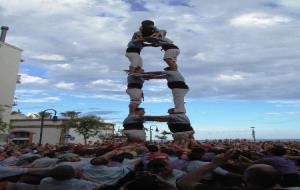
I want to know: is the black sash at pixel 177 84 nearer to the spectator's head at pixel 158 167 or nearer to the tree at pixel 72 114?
the spectator's head at pixel 158 167

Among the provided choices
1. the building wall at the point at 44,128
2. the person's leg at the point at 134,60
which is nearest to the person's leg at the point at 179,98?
the person's leg at the point at 134,60

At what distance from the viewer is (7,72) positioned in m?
55.6

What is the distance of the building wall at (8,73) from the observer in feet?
→ 178

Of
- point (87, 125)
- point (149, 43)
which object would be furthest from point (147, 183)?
point (87, 125)

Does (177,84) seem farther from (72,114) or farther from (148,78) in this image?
(72,114)

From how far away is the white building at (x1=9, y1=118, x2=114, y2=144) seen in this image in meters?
62.0

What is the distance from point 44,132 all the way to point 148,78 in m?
48.9

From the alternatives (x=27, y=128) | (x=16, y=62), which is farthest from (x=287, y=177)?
(x=27, y=128)

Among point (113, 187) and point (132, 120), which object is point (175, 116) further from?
point (113, 187)

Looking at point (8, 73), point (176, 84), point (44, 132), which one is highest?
point (8, 73)

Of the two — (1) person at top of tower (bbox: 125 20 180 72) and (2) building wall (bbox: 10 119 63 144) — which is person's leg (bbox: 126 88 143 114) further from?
(2) building wall (bbox: 10 119 63 144)

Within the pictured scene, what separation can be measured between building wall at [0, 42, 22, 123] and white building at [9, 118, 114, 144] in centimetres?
858

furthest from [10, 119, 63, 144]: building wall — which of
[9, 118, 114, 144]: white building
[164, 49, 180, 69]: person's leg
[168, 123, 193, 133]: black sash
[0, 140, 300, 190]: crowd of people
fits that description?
[0, 140, 300, 190]: crowd of people

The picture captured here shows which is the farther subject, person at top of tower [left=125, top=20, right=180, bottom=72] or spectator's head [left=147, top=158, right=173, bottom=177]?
person at top of tower [left=125, top=20, right=180, bottom=72]
